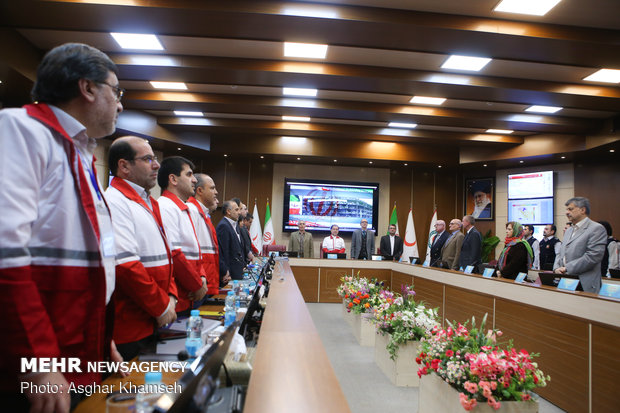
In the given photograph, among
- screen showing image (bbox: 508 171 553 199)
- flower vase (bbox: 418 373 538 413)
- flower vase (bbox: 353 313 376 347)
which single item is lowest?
flower vase (bbox: 353 313 376 347)

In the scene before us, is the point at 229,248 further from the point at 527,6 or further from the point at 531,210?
the point at 531,210

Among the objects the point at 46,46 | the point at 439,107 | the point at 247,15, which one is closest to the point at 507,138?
the point at 439,107

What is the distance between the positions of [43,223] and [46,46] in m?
4.96

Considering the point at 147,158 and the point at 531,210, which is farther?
the point at 531,210

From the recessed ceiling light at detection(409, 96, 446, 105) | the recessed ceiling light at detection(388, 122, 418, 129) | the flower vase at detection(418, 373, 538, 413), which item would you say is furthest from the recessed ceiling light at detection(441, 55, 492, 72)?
the flower vase at detection(418, 373, 538, 413)

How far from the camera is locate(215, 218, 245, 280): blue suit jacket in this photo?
4.36 metres

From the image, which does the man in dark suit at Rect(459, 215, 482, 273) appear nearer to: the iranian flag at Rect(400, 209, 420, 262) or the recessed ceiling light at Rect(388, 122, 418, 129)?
the recessed ceiling light at Rect(388, 122, 418, 129)

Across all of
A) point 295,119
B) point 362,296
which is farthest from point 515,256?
point 295,119

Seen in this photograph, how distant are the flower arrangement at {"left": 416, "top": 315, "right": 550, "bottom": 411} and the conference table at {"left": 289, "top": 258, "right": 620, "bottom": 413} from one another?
888mm

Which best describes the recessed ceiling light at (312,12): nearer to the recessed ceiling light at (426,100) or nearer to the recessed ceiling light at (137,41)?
the recessed ceiling light at (137,41)

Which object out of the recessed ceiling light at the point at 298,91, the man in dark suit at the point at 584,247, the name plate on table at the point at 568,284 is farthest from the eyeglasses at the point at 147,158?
the recessed ceiling light at the point at 298,91

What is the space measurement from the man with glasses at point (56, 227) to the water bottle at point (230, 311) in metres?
0.57

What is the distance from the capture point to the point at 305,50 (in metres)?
4.71

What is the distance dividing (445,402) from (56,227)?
2231 millimetres
